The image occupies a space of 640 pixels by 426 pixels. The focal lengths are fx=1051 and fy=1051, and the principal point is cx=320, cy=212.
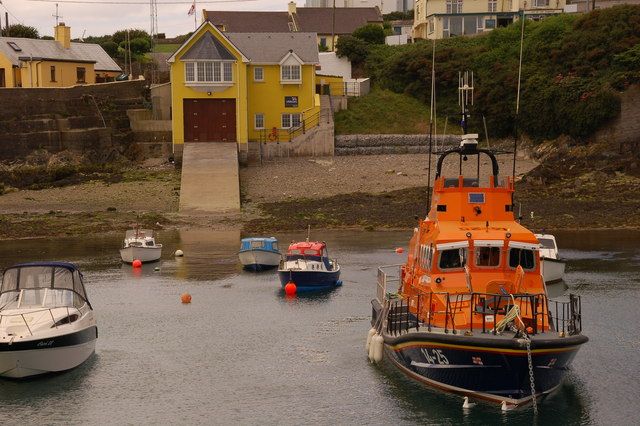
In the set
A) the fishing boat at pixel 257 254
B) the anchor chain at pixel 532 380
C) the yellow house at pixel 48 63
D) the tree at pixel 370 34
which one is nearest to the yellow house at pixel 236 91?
the yellow house at pixel 48 63

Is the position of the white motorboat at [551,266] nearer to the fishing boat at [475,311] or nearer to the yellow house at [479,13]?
the fishing boat at [475,311]

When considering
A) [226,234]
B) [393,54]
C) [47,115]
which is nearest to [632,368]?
[226,234]

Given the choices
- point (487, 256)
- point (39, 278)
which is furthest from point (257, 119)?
point (487, 256)

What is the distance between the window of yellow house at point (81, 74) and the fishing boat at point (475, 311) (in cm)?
6083

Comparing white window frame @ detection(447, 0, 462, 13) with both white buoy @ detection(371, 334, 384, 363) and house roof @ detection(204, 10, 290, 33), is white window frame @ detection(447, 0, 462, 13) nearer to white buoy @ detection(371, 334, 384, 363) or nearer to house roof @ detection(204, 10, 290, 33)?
house roof @ detection(204, 10, 290, 33)

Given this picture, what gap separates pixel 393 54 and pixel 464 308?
64099 millimetres

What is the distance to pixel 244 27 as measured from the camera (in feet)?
342

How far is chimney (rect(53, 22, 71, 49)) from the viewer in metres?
86.5

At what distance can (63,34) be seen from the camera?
284ft

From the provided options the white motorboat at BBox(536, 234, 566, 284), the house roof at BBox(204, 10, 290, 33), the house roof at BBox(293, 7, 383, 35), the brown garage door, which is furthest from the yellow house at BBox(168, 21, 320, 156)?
the house roof at BBox(293, 7, 383, 35)

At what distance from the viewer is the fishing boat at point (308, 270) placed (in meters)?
41.1

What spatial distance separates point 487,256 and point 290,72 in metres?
50.0

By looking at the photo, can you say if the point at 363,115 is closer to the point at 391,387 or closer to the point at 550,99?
the point at 550,99

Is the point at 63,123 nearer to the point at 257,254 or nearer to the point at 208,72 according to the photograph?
the point at 208,72
